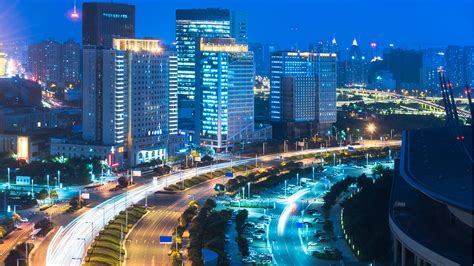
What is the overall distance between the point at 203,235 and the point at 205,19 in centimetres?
2906

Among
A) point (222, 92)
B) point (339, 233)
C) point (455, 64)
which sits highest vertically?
point (455, 64)

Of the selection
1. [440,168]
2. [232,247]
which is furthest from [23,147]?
[440,168]

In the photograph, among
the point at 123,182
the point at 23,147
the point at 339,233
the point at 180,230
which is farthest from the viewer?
the point at 23,147

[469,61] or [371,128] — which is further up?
[469,61]

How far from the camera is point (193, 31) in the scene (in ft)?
149

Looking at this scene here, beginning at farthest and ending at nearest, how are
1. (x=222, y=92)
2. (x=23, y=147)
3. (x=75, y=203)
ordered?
(x=222, y=92) → (x=23, y=147) → (x=75, y=203)

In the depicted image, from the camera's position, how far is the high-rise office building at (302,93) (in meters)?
39.2

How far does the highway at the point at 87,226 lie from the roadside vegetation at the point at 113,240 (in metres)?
0.25

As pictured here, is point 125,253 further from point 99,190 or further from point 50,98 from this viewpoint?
point 50,98

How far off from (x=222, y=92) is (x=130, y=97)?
17.7 ft

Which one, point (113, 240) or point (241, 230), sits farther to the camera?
point (241, 230)

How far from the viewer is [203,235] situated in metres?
18.4

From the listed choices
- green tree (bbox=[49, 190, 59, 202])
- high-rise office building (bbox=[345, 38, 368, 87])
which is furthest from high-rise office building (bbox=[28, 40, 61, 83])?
green tree (bbox=[49, 190, 59, 202])

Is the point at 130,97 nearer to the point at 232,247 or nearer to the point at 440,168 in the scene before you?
the point at 232,247
